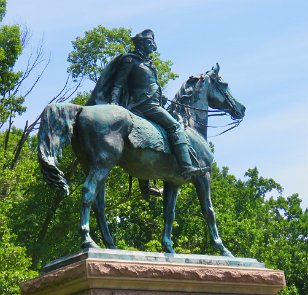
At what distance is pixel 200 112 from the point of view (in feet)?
44.0

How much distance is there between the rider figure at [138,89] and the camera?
40.9 feet

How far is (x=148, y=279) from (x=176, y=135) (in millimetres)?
2240

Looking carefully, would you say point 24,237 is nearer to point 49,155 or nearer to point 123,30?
point 123,30

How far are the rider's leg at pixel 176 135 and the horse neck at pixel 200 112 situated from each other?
735 mm

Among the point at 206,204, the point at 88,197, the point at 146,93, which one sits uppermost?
the point at 146,93

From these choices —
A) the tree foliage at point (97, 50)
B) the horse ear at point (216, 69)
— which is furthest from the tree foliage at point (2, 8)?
the horse ear at point (216, 69)

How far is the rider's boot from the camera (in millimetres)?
12219

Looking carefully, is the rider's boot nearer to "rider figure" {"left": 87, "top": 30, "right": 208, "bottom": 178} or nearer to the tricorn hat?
"rider figure" {"left": 87, "top": 30, "right": 208, "bottom": 178}

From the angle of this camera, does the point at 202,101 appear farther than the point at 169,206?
Yes

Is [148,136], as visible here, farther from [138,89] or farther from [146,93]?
[138,89]

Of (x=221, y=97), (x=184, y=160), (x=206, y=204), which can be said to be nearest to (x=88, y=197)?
(x=184, y=160)

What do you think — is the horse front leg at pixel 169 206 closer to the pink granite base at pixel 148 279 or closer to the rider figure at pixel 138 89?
the rider figure at pixel 138 89

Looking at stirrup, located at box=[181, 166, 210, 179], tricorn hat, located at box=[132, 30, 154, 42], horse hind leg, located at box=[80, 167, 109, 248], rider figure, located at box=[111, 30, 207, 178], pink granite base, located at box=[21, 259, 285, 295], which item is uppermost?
tricorn hat, located at box=[132, 30, 154, 42]

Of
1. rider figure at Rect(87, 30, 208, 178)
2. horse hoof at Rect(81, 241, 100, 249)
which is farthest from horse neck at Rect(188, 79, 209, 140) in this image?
horse hoof at Rect(81, 241, 100, 249)
